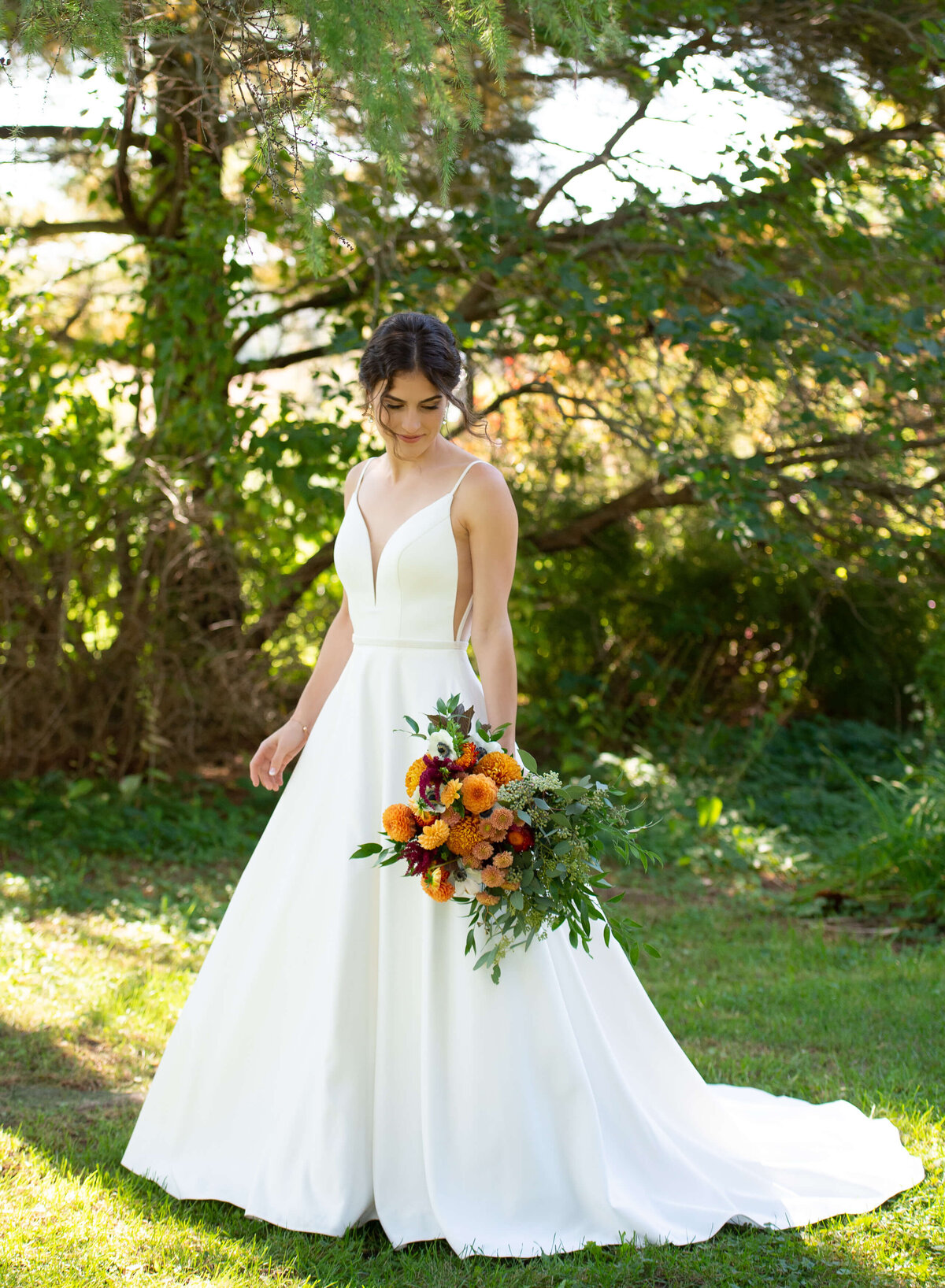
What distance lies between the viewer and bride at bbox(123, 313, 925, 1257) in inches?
96.9

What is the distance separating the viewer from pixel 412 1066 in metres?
2.52

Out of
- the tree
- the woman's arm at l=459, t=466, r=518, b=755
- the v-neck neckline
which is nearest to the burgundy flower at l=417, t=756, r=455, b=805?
the woman's arm at l=459, t=466, r=518, b=755

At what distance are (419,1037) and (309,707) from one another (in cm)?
90

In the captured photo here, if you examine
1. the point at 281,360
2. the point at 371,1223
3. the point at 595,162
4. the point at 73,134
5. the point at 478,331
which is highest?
the point at 73,134

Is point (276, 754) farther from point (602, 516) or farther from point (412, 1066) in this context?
point (602, 516)

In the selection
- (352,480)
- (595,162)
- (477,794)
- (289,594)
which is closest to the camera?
(477,794)

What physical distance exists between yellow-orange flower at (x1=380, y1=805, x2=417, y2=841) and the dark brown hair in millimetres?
955

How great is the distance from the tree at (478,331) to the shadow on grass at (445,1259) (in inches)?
136

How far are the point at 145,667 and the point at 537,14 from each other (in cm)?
457

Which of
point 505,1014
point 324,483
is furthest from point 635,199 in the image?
point 505,1014

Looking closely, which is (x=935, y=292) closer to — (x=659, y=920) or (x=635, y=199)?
(x=635, y=199)

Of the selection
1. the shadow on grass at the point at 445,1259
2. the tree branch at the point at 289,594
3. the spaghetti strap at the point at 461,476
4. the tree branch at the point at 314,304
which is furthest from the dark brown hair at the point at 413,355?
the tree branch at the point at 289,594

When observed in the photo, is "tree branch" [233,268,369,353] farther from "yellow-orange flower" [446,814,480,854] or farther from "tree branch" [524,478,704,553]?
"yellow-orange flower" [446,814,480,854]

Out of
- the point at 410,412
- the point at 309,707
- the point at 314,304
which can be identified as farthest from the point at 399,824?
the point at 314,304
